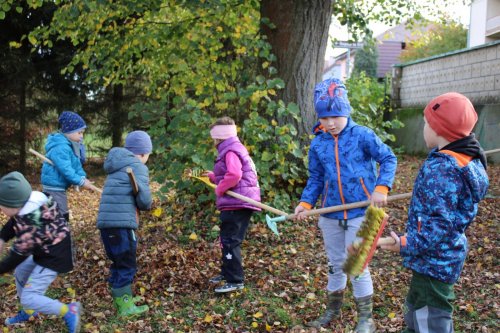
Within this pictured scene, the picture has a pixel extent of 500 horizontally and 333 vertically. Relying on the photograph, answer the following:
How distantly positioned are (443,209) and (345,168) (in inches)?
46.6

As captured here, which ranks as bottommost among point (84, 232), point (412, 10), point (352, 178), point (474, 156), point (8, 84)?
point (84, 232)

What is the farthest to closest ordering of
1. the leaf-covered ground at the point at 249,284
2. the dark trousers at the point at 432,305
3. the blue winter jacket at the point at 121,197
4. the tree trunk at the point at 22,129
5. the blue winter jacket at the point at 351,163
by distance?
the tree trunk at the point at 22,129, the blue winter jacket at the point at 121,197, the leaf-covered ground at the point at 249,284, the blue winter jacket at the point at 351,163, the dark trousers at the point at 432,305

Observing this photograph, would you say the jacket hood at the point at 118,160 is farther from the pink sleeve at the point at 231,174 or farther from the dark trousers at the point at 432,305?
the dark trousers at the point at 432,305

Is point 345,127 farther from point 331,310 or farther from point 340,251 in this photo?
point 331,310

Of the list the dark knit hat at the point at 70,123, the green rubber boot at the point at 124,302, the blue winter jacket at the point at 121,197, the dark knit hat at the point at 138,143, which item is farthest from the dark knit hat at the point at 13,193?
the dark knit hat at the point at 70,123

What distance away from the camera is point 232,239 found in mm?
5098

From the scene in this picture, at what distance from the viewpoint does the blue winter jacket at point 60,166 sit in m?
5.69

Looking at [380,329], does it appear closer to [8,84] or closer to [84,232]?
[84,232]

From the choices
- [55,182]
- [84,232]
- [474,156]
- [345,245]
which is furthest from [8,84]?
[474,156]

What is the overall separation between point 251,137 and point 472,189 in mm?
4011

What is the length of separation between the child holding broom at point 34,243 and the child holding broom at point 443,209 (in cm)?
250

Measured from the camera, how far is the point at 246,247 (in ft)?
21.1

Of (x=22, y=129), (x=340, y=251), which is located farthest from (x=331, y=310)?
(x=22, y=129)

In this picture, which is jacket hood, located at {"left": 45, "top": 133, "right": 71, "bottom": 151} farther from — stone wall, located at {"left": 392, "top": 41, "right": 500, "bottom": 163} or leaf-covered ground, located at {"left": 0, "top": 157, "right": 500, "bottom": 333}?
stone wall, located at {"left": 392, "top": 41, "right": 500, "bottom": 163}
